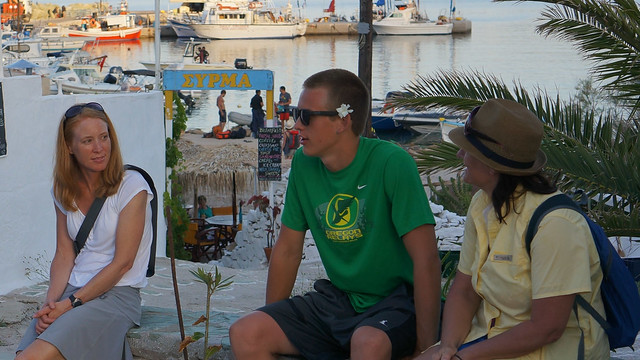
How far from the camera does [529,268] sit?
8.02ft

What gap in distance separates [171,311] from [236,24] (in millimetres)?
78785

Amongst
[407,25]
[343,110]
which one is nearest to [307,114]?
[343,110]

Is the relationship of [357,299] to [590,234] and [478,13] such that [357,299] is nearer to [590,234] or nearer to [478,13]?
[590,234]

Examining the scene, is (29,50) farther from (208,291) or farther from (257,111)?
(208,291)

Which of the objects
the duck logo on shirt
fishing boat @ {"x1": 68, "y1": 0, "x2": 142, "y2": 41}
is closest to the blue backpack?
the duck logo on shirt

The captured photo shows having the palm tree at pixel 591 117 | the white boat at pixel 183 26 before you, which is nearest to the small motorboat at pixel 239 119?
the palm tree at pixel 591 117

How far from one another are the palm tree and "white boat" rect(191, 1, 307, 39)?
7588 cm

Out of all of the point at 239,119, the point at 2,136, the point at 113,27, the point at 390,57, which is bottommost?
the point at 239,119

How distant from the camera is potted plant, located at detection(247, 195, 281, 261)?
11.6m

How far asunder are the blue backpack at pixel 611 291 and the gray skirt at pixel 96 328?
1.64m

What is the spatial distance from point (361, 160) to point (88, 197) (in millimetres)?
1207

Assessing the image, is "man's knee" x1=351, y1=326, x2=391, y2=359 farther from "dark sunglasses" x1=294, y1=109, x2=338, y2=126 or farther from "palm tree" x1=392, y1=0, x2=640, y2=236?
"palm tree" x1=392, y1=0, x2=640, y2=236

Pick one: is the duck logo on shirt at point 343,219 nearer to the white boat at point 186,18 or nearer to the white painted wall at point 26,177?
the white painted wall at point 26,177

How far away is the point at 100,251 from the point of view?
11.0 feet
